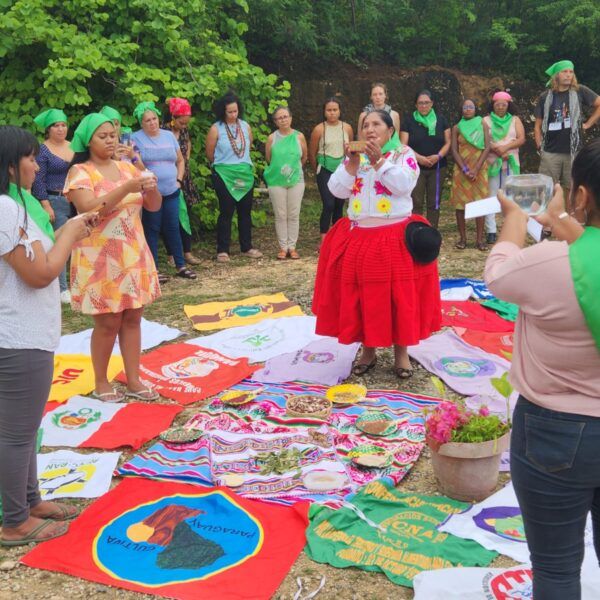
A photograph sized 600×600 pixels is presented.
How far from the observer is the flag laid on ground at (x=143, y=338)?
17.7 ft

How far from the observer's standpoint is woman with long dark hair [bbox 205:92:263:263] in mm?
7723

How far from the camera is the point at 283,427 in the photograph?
3975 millimetres

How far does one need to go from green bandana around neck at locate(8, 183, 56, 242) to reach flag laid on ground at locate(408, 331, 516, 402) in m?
2.73

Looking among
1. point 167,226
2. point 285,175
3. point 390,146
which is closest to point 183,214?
point 167,226

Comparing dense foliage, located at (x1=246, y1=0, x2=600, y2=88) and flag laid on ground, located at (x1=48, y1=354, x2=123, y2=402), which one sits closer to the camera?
flag laid on ground, located at (x1=48, y1=354, x2=123, y2=402)

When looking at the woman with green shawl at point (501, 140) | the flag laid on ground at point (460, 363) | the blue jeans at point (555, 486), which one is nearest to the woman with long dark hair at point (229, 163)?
the woman with green shawl at point (501, 140)

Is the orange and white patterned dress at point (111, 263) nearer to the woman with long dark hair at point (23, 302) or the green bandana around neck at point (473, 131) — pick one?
the woman with long dark hair at point (23, 302)

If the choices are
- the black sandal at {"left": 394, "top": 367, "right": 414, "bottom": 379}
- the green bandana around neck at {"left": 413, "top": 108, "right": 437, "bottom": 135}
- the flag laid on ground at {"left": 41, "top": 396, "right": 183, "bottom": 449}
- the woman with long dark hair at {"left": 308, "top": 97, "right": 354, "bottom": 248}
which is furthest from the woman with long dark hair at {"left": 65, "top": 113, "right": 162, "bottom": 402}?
the green bandana around neck at {"left": 413, "top": 108, "right": 437, "bottom": 135}

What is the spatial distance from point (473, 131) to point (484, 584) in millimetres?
6289

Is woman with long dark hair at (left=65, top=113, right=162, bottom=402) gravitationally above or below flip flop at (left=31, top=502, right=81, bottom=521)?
above

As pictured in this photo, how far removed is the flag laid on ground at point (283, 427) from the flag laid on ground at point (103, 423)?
171mm

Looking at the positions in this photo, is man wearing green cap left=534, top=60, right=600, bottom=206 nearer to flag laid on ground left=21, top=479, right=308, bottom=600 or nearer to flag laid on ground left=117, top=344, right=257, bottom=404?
flag laid on ground left=117, top=344, right=257, bottom=404

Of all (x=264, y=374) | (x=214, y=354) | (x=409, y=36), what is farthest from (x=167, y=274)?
(x=409, y=36)

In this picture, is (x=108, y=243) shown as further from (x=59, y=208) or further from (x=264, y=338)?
(x=59, y=208)
